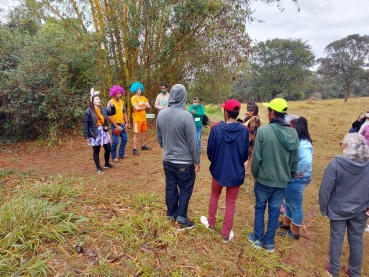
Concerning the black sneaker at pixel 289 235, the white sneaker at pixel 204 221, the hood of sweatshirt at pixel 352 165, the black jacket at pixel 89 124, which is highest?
the black jacket at pixel 89 124

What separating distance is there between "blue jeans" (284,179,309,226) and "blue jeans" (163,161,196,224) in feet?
3.98

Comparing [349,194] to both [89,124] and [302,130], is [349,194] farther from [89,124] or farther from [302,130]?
[89,124]

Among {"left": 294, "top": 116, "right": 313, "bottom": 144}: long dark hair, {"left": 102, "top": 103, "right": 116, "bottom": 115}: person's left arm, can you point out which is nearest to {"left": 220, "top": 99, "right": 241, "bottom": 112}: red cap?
{"left": 294, "top": 116, "right": 313, "bottom": 144}: long dark hair

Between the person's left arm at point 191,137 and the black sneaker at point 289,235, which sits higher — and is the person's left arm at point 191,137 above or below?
above

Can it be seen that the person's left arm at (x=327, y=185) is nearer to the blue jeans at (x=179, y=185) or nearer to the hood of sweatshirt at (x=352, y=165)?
the hood of sweatshirt at (x=352, y=165)

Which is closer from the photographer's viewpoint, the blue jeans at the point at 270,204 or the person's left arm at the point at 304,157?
the blue jeans at the point at 270,204

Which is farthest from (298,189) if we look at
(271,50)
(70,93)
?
(271,50)

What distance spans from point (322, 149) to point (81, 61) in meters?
8.39

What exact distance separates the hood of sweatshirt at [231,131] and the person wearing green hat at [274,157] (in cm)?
23

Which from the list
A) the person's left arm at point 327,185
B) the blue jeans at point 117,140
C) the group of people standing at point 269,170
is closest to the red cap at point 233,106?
the group of people standing at point 269,170

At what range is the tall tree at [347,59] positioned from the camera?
97.0 feet

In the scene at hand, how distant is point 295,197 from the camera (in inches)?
127

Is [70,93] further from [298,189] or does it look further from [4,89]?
[298,189]

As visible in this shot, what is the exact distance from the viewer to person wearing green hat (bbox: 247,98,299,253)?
9.14 feet
